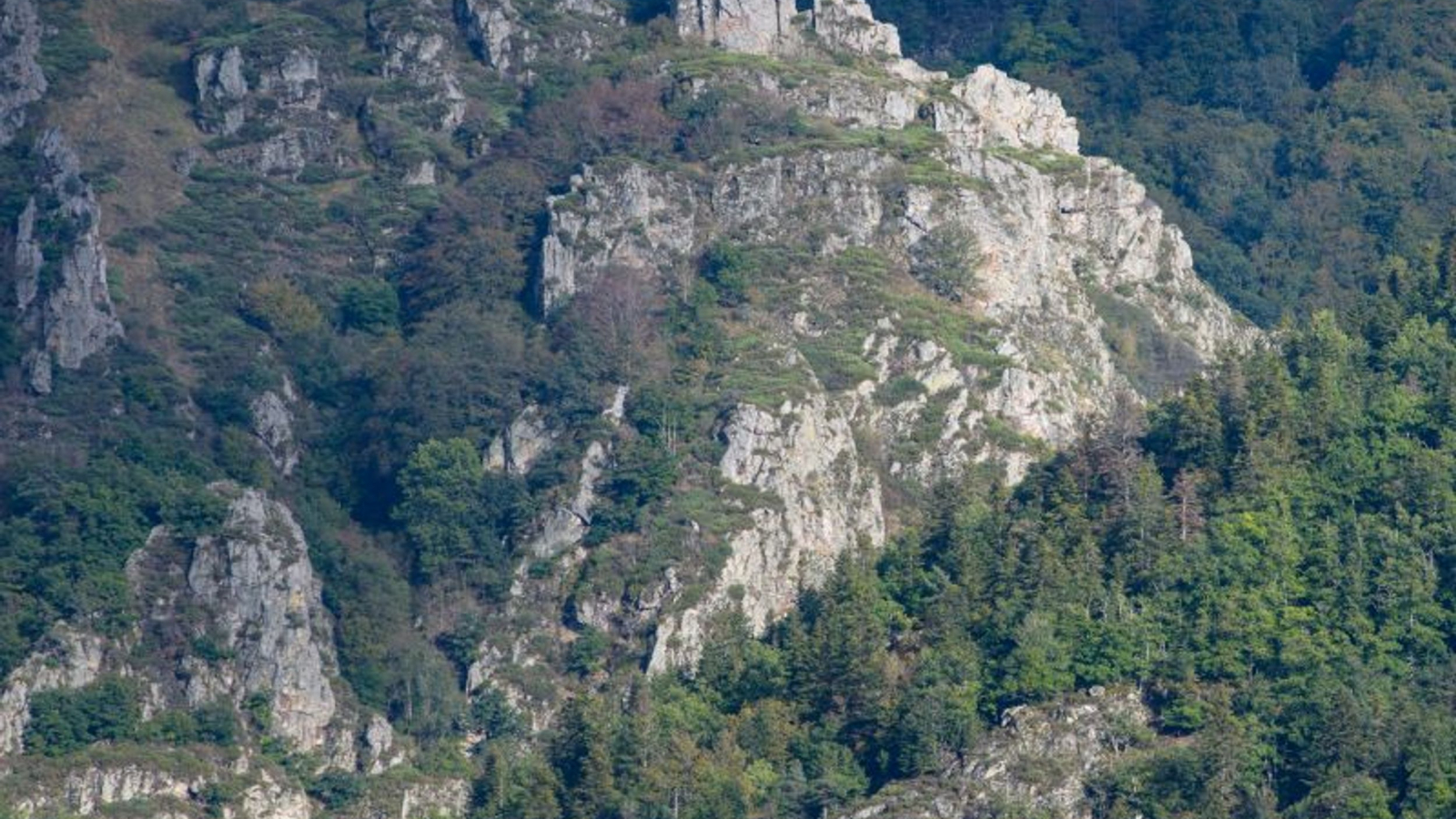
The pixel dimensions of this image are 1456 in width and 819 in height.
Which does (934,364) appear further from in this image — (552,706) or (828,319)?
(552,706)

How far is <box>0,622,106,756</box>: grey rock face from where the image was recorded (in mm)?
175375

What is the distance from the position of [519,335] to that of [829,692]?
24.5 meters

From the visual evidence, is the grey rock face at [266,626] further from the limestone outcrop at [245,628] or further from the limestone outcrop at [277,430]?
the limestone outcrop at [277,430]

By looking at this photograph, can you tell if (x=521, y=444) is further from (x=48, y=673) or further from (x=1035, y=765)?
(x=1035, y=765)

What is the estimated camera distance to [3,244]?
637ft

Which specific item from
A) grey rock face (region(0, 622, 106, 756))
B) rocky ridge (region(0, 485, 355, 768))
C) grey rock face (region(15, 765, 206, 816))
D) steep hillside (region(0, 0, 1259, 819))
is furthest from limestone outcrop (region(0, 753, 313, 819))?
rocky ridge (region(0, 485, 355, 768))

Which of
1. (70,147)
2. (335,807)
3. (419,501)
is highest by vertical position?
(70,147)

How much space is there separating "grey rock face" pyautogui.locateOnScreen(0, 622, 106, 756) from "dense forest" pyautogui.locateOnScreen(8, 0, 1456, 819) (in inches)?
17.6

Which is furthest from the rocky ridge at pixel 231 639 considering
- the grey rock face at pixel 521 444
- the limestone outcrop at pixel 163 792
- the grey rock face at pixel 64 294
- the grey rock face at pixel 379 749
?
the grey rock face at pixel 64 294

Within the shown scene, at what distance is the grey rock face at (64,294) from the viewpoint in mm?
191000

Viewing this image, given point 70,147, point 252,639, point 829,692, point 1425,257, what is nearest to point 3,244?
point 70,147

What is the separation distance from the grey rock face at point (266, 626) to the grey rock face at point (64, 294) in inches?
411

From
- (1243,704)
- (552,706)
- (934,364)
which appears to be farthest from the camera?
(934,364)

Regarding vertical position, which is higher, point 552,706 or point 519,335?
point 519,335
